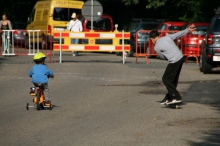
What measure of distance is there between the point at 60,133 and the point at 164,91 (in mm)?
6779

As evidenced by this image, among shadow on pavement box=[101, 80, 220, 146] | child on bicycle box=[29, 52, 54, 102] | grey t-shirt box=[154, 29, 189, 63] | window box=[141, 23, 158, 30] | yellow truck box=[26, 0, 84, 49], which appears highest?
yellow truck box=[26, 0, 84, 49]

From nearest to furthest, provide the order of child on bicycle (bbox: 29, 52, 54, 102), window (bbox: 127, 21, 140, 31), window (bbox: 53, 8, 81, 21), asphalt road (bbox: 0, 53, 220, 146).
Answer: asphalt road (bbox: 0, 53, 220, 146) < child on bicycle (bbox: 29, 52, 54, 102) < window (bbox: 127, 21, 140, 31) < window (bbox: 53, 8, 81, 21)

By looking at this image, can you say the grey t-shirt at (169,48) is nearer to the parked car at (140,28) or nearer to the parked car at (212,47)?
the parked car at (212,47)

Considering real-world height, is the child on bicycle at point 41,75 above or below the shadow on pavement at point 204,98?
above

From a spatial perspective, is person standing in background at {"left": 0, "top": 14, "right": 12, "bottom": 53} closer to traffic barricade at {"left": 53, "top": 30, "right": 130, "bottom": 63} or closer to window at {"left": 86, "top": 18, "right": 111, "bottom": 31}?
traffic barricade at {"left": 53, "top": 30, "right": 130, "bottom": 63}

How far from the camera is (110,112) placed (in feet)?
41.4

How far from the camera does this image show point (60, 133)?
33.2 feet

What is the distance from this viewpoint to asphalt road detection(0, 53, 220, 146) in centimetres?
970

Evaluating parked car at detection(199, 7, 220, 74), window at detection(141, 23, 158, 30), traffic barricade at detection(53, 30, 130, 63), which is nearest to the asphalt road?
parked car at detection(199, 7, 220, 74)

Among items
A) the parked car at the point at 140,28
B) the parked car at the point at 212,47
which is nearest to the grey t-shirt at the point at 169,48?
the parked car at the point at 212,47

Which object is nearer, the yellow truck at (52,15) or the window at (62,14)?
the yellow truck at (52,15)

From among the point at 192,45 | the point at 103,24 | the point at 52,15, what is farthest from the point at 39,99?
the point at 52,15

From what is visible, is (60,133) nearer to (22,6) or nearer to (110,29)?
(110,29)

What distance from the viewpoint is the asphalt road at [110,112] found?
31.8 ft
